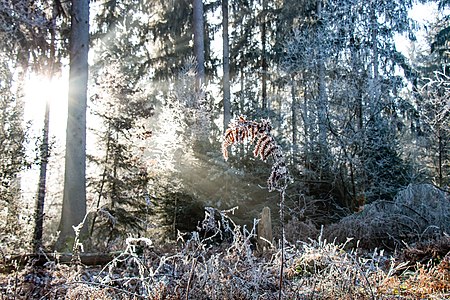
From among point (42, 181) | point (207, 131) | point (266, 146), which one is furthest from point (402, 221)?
point (42, 181)

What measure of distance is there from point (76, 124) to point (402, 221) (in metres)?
6.97

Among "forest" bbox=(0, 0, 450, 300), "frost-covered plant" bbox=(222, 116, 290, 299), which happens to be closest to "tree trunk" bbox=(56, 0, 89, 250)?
"forest" bbox=(0, 0, 450, 300)

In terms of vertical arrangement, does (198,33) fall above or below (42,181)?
above

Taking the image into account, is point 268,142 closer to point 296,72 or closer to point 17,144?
point 17,144

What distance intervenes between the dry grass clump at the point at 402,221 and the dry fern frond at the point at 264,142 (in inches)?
210

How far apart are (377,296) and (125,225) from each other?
9.65 meters

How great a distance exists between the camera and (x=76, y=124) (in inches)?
368

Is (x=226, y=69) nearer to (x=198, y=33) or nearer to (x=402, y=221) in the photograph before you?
(x=198, y=33)

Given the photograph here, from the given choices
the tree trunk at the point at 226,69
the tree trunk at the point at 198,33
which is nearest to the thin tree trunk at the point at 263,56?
the tree trunk at the point at 226,69

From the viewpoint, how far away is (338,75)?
1227 cm

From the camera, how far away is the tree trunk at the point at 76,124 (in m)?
9.11

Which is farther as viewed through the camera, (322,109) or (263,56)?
(263,56)

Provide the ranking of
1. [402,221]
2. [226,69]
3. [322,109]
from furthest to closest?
[226,69] < [322,109] < [402,221]

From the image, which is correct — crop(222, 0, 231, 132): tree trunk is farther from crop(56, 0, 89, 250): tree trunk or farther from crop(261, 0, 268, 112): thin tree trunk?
crop(56, 0, 89, 250): tree trunk
